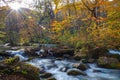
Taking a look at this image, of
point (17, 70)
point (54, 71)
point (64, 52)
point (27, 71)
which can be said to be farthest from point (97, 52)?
point (17, 70)

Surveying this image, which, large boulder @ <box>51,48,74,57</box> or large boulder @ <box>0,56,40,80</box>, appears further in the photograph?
large boulder @ <box>51,48,74,57</box>

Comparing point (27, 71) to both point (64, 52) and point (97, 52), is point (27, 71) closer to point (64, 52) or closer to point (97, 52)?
point (97, 52)

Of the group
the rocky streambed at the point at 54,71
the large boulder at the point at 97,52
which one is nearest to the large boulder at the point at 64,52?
the rocky streambed at the point at 54,71

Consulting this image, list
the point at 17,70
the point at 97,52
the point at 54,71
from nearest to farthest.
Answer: the point at 17,70, the point at 54,71, the point at 97,52

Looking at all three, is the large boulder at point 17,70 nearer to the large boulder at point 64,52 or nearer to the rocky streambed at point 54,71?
the rocky streambed at point 54,71

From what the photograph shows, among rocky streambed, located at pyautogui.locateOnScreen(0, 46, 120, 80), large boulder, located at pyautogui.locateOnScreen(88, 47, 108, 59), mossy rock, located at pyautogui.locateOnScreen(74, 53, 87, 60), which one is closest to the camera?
rocky streambed, located at pyautogui.locateOnScreen(0, 46, 120, 80)

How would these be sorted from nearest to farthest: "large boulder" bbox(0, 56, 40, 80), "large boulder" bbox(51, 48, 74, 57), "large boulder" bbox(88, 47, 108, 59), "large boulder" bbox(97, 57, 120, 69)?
"large boulder" bbox(0, 56, 40, 80)
"large boulder" bbox(97, 57, 120, 69)
"large boulder" bbox(88, 47, 108, 59)
"large boulder" bbox(51, 48, 74, 57)

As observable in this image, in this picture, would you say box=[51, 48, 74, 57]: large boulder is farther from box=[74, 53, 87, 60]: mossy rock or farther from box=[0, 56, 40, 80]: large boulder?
box=[0, 56, 40, 80]: large boulder

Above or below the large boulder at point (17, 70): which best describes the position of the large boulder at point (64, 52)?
below

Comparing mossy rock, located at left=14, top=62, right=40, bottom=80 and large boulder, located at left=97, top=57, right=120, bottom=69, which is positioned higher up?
mossy rock, located at left=14, top=62, right=40, bottom=80

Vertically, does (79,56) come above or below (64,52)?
below

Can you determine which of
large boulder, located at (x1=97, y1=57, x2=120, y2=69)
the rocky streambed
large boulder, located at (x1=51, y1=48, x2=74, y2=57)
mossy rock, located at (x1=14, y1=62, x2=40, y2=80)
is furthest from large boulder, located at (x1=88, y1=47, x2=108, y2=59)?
mossy rock, located at (x1=14, y1=62, x2=40, y2=80)

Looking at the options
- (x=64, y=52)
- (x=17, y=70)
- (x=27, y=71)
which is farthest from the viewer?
(x=64, y=52)

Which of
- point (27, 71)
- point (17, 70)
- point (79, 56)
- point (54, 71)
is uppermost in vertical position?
point (17, 70)
